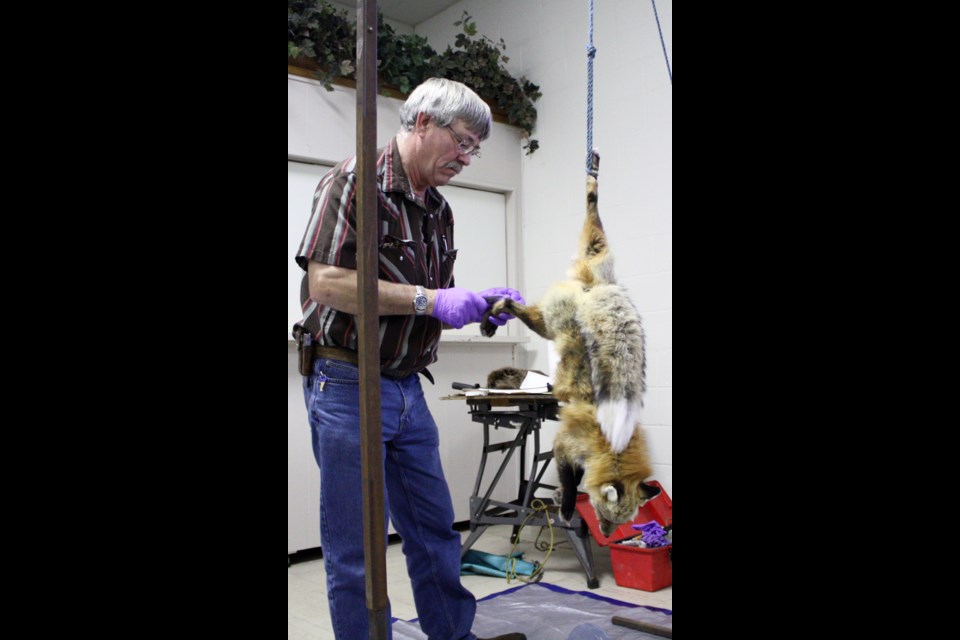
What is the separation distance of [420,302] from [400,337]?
0.37 ft

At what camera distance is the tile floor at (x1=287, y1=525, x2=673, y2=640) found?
266 centimetres

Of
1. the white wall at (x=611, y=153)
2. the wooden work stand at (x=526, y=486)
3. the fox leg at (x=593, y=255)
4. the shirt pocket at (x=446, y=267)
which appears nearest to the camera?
the fox leg at (x=593, y=255)

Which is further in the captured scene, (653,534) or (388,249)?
(653,534)

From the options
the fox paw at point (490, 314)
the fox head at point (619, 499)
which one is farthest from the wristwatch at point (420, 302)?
the fox head at point (619, 499)

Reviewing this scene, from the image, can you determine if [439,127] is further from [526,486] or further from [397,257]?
[526,486]

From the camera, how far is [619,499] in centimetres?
132

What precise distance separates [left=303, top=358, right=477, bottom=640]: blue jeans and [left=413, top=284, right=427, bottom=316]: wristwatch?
0.19 metres

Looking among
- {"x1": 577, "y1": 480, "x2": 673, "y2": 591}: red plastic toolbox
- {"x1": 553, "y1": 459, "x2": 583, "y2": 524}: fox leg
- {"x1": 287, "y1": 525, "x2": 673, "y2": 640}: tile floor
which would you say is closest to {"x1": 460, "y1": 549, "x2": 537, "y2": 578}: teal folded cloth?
{"x1": 287, "y1": 525, "x2": 673, "y2": 640}: tile floor

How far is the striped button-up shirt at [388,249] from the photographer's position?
4.96ft

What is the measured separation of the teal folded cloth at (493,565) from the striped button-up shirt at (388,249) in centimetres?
173

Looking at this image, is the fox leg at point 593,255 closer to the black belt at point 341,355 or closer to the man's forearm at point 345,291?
the man's forearm at point 345,291

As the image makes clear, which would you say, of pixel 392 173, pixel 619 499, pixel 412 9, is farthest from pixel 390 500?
pixel 412 9
